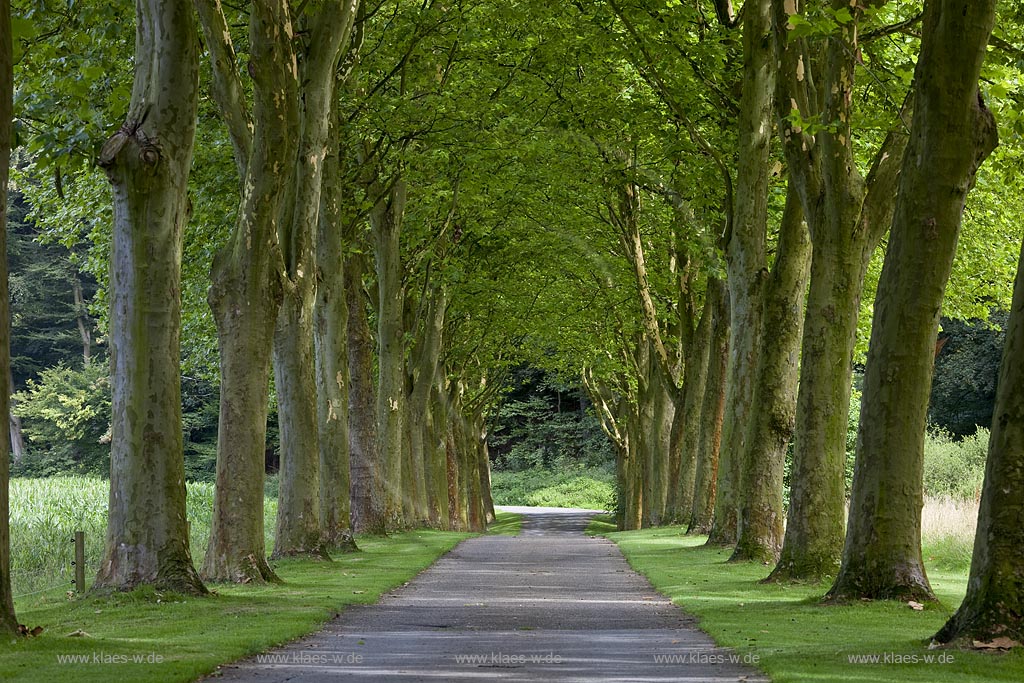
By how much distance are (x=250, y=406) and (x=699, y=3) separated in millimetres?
13126

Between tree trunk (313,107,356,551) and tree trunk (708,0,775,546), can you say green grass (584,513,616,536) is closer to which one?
tree trunk (313,107,356,551)

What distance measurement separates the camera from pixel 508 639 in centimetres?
1209

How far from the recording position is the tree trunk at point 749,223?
72.1ft

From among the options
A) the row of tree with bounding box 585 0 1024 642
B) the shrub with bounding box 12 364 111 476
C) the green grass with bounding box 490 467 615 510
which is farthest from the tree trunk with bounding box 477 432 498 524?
the row of tree with bounding box 585 0 1024 642

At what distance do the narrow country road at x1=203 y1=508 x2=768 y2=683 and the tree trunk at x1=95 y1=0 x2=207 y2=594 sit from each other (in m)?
2.13

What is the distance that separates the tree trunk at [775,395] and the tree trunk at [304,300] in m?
6.64

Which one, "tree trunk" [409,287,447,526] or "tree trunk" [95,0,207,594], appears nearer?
"tree trunk" [95,0,207,594]

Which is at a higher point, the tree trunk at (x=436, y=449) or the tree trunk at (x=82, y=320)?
the tree trunk at (x=82, y=320)

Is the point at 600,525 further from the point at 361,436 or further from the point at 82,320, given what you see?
the point at 82,320

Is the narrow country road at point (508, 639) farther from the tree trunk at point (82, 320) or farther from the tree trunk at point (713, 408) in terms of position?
the tree trunk at point (82, 320)

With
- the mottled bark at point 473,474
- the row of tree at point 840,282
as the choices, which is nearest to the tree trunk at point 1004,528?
the row of tree at point 840,282

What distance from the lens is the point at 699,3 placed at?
25.6m

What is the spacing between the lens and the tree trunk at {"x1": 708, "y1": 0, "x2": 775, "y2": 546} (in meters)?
22.0

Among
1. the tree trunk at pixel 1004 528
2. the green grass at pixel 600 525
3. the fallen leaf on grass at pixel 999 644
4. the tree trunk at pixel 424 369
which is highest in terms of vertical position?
the tree trunk at pixel 424 369
